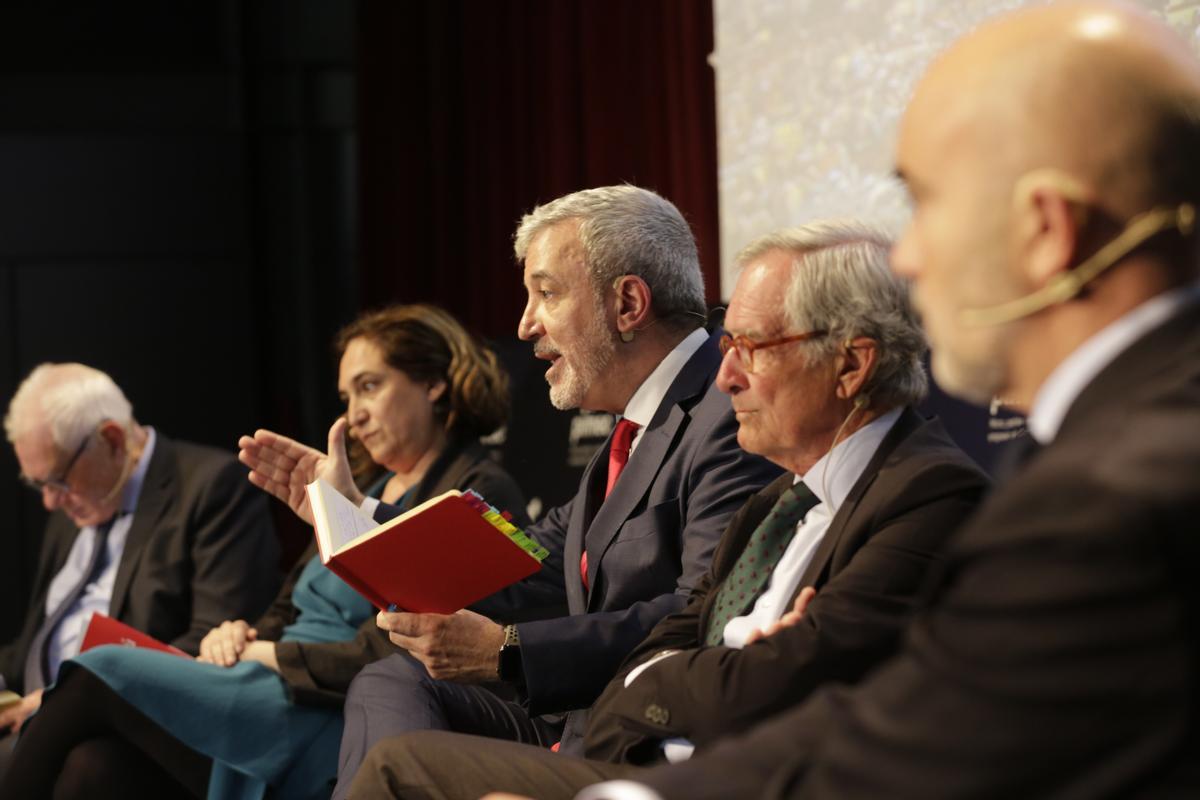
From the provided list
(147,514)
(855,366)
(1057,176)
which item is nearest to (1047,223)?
(1057,176)

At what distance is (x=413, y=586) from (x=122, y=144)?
462 cm

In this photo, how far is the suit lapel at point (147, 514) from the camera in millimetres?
3711

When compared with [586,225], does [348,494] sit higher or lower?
lower

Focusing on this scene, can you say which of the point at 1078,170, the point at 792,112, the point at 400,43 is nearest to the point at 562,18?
the point at 400,43

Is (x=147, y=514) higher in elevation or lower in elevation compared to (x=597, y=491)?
lower

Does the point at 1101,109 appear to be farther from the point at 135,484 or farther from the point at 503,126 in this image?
the point at 503,126

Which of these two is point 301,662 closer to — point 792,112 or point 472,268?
point 792,112

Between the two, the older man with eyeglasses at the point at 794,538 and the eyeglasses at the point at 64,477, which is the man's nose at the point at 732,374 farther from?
the eyeglasses at the point at 64,477

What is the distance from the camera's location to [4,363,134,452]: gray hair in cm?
390

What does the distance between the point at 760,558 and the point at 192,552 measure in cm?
217

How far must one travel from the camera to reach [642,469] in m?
2.53

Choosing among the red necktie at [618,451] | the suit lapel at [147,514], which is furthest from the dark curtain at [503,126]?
the red necktie at [618,451]

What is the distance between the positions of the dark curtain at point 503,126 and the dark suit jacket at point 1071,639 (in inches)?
140

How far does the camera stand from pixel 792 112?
151 inches
